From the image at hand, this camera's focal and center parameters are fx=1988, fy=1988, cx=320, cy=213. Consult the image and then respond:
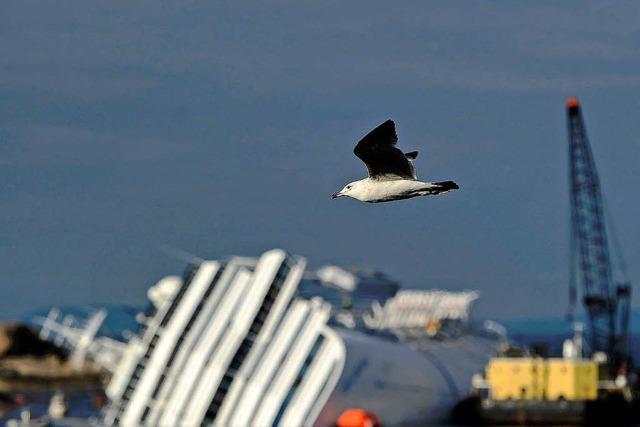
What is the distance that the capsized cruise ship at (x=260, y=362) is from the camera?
90812 millimetres

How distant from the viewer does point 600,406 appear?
109562mm

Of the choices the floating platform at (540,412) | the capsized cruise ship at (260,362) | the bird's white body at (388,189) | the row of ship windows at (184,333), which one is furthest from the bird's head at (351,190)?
the floating platform at (540,412)

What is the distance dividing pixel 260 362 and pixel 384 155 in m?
55.7

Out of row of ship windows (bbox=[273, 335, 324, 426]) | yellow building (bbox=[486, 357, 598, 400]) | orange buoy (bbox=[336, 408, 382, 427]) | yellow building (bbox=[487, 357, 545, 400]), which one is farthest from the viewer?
yellow building (bbox=[486, 357, 598, 400])

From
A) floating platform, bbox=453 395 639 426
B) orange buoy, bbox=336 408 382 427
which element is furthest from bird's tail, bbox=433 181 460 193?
floating platform, bbox=453 395 639 426

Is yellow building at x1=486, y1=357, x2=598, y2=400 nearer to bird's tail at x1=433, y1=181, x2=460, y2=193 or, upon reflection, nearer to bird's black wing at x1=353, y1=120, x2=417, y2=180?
bird's black wing at x1=353, y1=120, x2=417, y2=180

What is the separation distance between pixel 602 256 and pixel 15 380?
59.9 meters

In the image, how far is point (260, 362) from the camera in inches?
3625

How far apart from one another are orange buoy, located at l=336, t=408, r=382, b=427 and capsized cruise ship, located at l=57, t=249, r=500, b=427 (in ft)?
0.38

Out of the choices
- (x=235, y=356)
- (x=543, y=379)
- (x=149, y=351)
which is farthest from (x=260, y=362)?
(x=543, y=379)

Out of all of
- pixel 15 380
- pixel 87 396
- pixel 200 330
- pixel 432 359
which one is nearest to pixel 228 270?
pixel 200 330

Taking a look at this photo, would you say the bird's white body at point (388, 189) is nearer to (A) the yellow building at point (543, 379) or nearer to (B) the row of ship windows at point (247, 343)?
(B) the row of ship windows at point (247, 343)

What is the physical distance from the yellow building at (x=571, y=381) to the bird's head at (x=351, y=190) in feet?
235

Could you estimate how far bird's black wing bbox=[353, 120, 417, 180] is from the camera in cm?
3688
